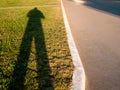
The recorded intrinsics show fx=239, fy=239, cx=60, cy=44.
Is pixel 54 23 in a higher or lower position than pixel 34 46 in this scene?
lower

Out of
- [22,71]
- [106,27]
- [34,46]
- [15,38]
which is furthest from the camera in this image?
[106,27]

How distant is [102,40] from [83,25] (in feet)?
9.34

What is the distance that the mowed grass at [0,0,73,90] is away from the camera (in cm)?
509

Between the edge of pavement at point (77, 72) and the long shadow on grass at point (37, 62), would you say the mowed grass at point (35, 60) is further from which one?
the edge of pavement at point (77, 72)

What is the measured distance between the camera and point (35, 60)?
636 centimetres

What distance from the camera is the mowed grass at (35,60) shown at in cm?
509

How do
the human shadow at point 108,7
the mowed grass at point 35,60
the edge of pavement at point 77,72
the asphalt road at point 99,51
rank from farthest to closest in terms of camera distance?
the human shadow at point 108,7 → the asphalt road at point 99,51 → the mowed grass at point 35,60 → the edge of pavement at point 77,72

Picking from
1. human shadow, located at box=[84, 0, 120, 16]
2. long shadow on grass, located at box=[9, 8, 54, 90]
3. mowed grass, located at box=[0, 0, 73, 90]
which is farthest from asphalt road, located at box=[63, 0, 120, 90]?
human shadow, located at box=[84, 0, 120, 16]

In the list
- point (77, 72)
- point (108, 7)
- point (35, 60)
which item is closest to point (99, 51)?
point (77, 72)

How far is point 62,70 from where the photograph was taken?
570 cm

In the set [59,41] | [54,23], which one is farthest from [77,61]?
[54,23]

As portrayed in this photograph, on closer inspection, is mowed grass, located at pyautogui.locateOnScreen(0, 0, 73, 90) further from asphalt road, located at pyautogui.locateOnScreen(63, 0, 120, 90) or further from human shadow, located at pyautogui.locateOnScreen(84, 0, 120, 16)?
human shadow, located at pyautogui.locateOnScreen(84, 0, 120, 16)

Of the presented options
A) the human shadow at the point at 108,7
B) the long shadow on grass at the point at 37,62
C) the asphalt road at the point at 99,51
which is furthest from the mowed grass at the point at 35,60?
the human shadow at the point at 108,7

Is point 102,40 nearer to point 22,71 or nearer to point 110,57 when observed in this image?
point 110,57
